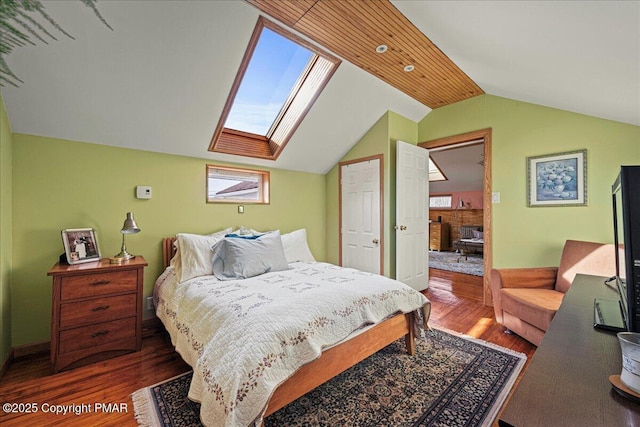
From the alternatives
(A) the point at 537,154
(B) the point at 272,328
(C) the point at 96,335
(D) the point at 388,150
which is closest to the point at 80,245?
(C) the point at 96,335

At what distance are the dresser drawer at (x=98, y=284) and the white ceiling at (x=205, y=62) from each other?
1.26 meters

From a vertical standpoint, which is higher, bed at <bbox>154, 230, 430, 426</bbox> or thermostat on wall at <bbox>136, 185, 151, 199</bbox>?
thermostat on wall at <bbox>136, 185, 151, 199</bbox>

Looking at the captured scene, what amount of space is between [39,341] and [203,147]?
2.24 meters

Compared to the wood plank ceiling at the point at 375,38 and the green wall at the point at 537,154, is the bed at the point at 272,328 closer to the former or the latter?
the green wall at the point at 537,154

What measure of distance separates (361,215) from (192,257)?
2240 mm

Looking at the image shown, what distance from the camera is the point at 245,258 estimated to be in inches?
97.6

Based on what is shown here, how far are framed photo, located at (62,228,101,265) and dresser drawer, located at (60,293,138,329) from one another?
40 centimetres

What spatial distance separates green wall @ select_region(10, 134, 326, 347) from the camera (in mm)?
2268

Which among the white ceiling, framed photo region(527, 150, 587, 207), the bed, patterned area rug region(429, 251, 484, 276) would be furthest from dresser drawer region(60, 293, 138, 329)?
patterned area rug region(429, 251, 484, 276)

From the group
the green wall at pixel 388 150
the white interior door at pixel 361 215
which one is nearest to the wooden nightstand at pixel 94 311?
the white interior door at pixel 361 215

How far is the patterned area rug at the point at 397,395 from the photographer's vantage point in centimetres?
158

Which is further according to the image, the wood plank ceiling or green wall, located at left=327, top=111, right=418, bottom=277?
green wall, located at left=327, top=111, right=418, bottom=277

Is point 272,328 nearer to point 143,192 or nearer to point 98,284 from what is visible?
point 98,284

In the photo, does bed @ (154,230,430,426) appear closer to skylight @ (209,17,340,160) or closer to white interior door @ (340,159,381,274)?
white interior door @ (340,159,381,274)
